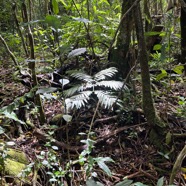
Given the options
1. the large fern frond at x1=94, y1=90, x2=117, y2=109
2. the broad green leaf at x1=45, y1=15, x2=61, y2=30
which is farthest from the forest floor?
the broad green leaf at x1=45, y1=15, x2=61, y2=30

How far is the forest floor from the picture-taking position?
1.76 metres

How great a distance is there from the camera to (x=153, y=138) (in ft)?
6.46

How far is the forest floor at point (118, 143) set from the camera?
5.76 feet

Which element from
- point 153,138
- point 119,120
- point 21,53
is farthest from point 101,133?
point 21,53

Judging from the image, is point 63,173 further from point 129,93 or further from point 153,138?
point 129,93

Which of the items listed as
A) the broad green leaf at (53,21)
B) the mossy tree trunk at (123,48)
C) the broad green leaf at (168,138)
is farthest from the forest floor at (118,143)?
the broad green leaf at (53,21)

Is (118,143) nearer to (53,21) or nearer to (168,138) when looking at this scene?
(168,138)

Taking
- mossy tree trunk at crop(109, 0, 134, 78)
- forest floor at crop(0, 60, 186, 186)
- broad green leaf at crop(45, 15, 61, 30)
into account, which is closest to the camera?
broad green leaf at crop(45, 15, 61, 30)

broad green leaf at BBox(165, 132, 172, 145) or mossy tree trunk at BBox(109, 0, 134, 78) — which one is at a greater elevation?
mossy tree trunk at BBox(109, 0, 134, 78)

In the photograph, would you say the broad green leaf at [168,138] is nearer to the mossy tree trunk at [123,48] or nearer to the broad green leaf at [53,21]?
the mossy tree trunk at [123,48]

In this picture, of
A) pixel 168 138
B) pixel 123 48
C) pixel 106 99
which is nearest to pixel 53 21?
pixel 106 99

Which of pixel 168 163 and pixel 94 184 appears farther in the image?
pixel 168 163

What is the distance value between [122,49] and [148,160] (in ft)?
4.81

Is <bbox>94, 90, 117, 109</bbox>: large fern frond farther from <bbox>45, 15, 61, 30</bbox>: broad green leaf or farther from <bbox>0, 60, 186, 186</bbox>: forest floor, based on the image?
<bbox>45, 15, 61, 30</bbox>: broad green leaf
